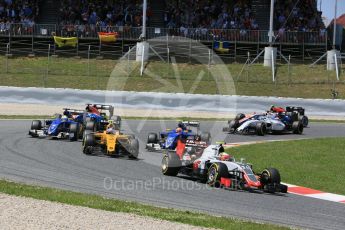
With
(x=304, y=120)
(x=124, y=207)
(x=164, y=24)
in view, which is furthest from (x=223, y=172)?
(x=164, y=24)

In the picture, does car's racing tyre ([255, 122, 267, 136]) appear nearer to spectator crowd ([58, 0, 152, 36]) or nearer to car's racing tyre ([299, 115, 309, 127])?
car's racing tyre ([299, 115, 309, 127])

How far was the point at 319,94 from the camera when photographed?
116 ft

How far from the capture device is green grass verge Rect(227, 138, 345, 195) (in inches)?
599

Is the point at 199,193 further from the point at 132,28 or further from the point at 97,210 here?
the point at 132,28

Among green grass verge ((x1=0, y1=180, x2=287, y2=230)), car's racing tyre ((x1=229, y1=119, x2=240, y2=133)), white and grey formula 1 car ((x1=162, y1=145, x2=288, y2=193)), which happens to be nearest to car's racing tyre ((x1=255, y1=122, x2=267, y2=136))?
car's racing tyre ((x1=229, y1=119, x2=240, y2=133))

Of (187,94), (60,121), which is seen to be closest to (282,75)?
(187,94)

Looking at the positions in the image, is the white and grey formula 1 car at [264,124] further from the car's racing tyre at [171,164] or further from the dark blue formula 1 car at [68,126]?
the car's racing tyre at [171,164]

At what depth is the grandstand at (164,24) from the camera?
3903 centimetres

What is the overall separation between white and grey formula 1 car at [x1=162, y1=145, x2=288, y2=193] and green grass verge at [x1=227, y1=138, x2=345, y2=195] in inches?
58.3

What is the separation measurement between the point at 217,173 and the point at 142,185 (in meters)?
1.40

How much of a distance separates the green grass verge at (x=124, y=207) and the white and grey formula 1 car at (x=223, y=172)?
2637 millimetres

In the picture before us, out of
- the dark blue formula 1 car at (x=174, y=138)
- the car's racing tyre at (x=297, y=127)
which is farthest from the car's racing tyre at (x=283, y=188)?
the car's racing tyre at (x=297, y=127)

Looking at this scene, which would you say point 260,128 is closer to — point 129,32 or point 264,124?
point 264,124

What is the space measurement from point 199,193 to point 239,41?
26979 millimetres
